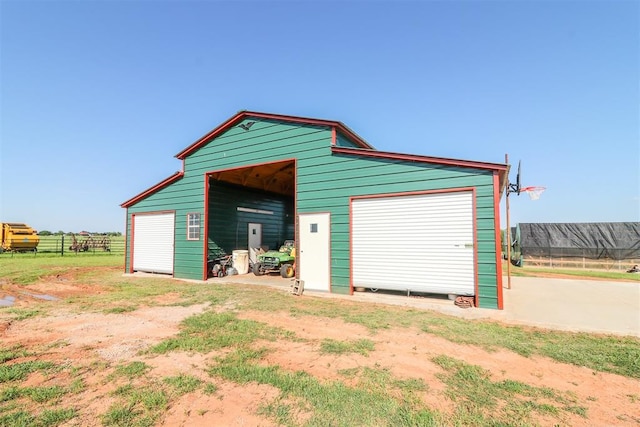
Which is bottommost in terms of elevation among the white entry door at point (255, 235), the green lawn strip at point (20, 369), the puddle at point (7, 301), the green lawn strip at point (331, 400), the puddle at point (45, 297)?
the puddle at point (45, 297)

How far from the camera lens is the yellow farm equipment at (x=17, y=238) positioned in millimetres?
25547

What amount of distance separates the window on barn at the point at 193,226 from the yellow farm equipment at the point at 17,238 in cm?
2471

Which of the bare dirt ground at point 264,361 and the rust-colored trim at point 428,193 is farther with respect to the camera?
the rust-colored trim at point 428,193

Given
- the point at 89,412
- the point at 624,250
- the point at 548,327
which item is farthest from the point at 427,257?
the point at 624,250

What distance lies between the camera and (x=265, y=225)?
15.6 metres

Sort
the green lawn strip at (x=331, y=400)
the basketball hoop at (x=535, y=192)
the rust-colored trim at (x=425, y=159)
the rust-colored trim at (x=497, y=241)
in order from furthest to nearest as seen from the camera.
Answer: the basketball hoop at (x=535, y=192), the rust-colored trim at (x=425, y=159), the rust-colored trim at (x=497, y=241), the green lawn strip at (x=331, y=400)

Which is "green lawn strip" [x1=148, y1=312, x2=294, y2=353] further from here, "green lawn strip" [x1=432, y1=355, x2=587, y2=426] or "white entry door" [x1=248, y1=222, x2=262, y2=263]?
Result: "white entry door" [x1=248, y1=222, x2=262, y2=263]

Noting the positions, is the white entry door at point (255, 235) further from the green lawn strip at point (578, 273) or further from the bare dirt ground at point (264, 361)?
the green lawn strip at point (578, 273)

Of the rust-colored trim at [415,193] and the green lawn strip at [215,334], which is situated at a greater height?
the rust-colored trim at [415,193]

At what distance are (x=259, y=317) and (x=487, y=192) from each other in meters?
5.74

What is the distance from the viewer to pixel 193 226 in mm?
11875

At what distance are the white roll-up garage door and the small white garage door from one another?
8327mm

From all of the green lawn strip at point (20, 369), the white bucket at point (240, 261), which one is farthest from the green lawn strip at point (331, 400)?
the white bucket at point (240, 261)

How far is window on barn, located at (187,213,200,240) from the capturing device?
11773 millimetres
